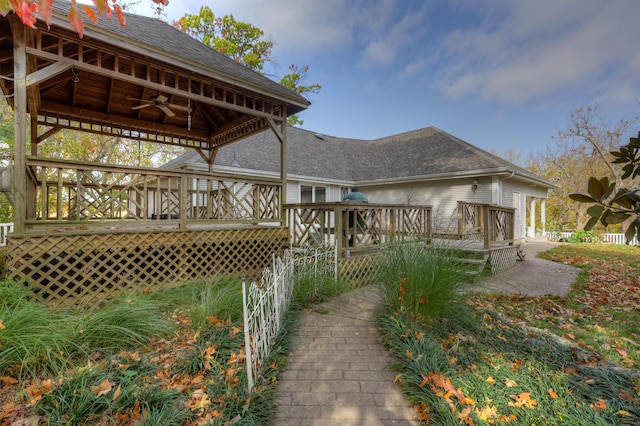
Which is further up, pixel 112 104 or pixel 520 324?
pixel 112 104

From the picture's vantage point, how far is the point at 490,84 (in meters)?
15.9

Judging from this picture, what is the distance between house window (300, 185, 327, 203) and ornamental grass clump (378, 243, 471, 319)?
971 cm

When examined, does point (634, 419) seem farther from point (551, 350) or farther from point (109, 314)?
point (109, 314)

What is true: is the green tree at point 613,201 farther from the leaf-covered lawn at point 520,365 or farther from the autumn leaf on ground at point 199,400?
the autumn leaf on ground at point 199,400

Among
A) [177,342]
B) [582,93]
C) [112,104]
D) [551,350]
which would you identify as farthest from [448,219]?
[582,93]

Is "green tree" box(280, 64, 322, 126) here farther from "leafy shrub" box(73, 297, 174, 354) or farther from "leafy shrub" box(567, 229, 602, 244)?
"leafy shrub" box(567, 229, 602, 244)

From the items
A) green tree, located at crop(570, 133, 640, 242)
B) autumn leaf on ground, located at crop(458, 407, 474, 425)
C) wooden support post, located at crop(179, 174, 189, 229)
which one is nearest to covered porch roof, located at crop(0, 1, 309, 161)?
wooden support post, located at crop(179, 174, 189, 229)

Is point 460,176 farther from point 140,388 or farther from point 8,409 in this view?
point 8,409

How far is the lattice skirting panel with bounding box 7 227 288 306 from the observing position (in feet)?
13.6

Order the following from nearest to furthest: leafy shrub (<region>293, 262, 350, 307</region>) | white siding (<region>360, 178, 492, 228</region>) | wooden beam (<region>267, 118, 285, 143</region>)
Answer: leafy shrub (<region>293, 262, 350, 307</region>) < wooden beam (<region>267, 118, 285, 143</region>) < white siding (<region>360, 178, 492, 228</region>)

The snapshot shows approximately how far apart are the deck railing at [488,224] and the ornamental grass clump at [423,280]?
368 centimetres

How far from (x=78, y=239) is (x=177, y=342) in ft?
Result: 8.71

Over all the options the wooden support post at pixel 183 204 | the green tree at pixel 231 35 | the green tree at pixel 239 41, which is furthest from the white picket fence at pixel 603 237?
the green tree at pixel 231 35

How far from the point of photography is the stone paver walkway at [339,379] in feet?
7.60
